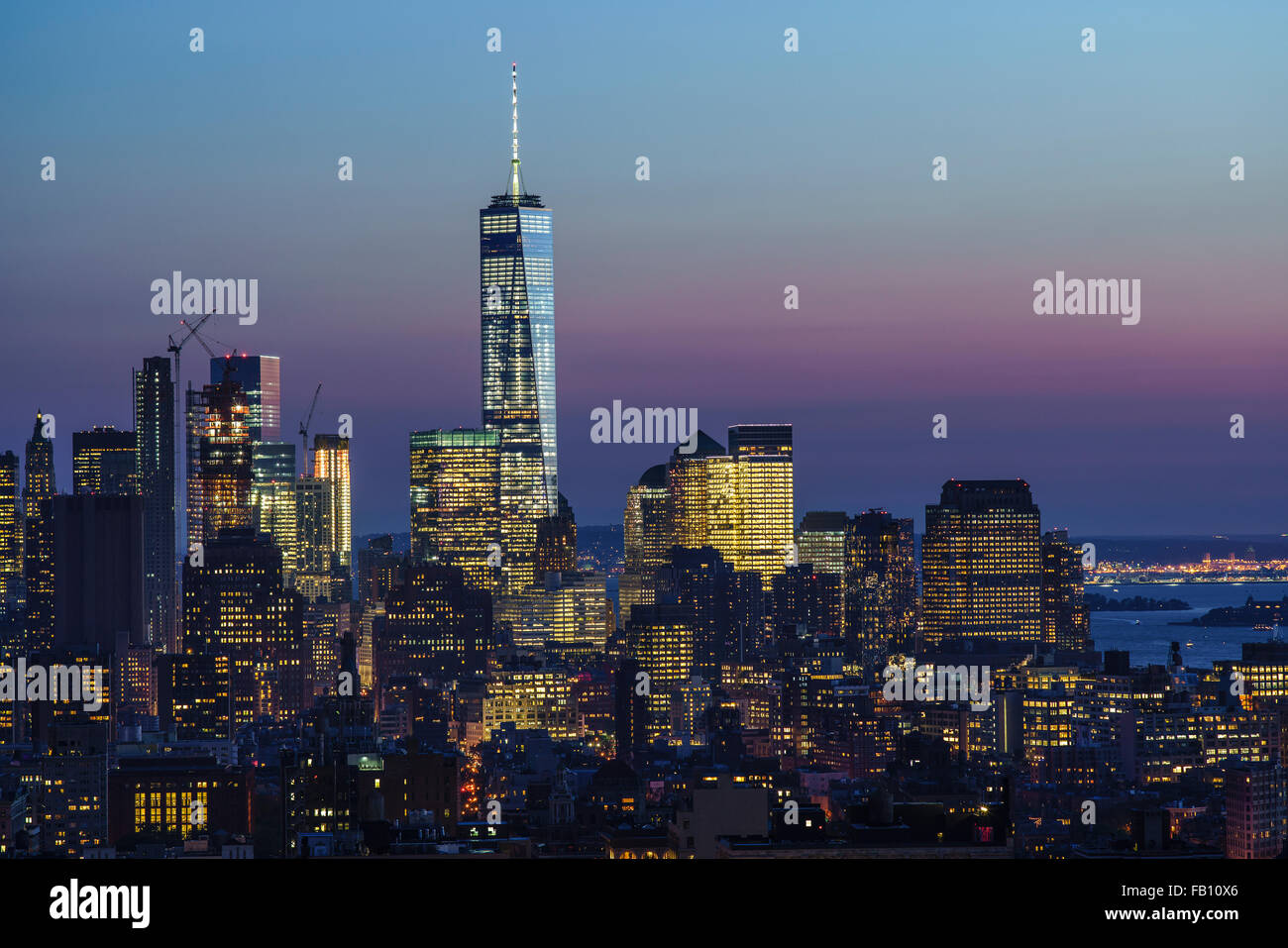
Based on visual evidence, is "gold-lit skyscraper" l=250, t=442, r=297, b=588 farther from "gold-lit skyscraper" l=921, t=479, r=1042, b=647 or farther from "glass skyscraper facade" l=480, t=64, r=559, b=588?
"gold-lit skyscraper" l=921, t=479, r=1042, b=647

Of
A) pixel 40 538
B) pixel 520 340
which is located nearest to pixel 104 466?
pixel 40 538

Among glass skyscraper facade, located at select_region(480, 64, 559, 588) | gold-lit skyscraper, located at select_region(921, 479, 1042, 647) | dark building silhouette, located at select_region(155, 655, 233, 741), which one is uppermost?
glass skyscraper facade, located at select_region(480, 64, 559, 588)

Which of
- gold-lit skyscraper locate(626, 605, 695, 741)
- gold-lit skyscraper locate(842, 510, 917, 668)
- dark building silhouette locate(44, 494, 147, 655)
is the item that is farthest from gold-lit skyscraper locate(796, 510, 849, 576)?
dark building silhouette locate(44, 494, 147, 655)

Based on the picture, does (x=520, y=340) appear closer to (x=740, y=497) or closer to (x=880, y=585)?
(x=740, y=497)

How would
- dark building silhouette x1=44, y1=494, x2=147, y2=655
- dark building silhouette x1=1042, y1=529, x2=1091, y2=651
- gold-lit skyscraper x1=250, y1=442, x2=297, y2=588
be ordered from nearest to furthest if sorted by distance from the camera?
dark building silhouette x1=44, y1=494, x2=147, y2=655
dark building silhouette x1=1042, y1=529, x2=1091, y2=651
gold-lit skyscraper x1=250, y1=442, x2=297, y2=588
